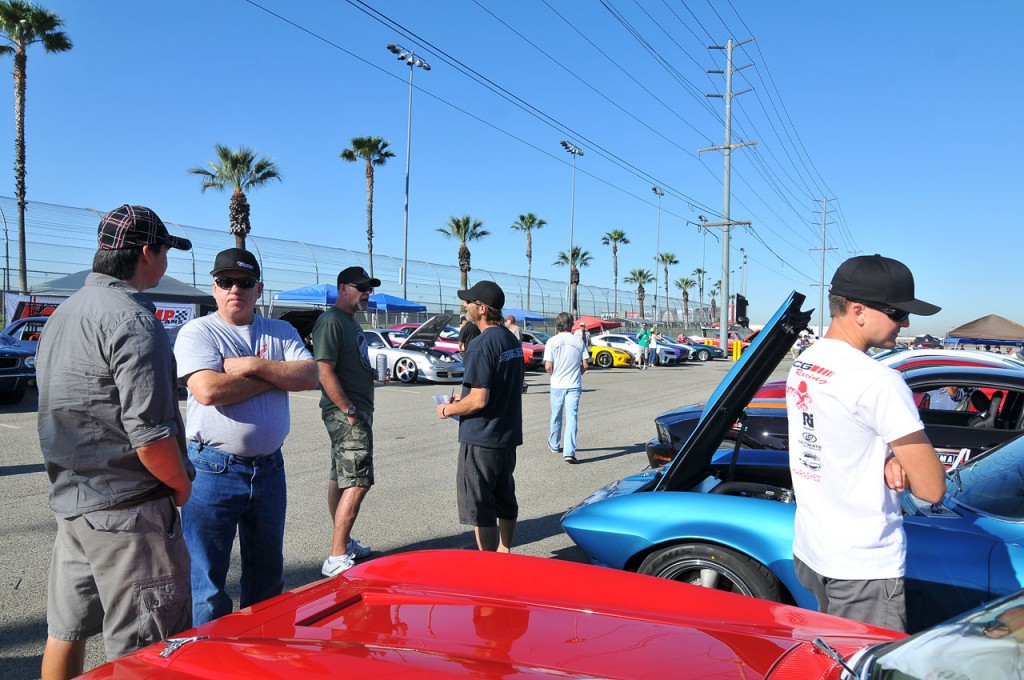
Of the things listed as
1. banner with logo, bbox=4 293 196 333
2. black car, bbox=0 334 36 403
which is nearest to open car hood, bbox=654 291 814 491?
black car, bbox=0 334 36 403

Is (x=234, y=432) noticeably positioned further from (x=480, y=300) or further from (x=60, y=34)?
(x=60, y=34)

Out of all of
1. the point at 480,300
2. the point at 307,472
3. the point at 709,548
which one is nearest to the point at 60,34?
the point at 307,472

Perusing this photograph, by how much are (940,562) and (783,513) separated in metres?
0.64

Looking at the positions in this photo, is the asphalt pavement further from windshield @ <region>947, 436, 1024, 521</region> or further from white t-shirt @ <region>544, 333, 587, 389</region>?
windshield @ <region>947, 436, 1024, 521</region>

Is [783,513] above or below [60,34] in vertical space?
below

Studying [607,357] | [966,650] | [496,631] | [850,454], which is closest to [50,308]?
[496,631]

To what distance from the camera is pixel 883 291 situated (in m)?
2.15

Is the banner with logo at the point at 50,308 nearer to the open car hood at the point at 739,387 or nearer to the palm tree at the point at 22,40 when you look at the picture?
the palm tree at the point at 22,40

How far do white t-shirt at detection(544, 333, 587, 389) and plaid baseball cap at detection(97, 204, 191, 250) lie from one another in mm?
6600

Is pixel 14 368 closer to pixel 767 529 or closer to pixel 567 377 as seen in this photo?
pixel 567 377

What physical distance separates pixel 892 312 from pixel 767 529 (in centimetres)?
135

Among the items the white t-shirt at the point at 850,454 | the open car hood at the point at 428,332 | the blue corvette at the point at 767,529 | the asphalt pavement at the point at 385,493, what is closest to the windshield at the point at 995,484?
the blue corvette at the point at 767,529

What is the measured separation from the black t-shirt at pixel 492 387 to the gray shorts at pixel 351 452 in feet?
2.12

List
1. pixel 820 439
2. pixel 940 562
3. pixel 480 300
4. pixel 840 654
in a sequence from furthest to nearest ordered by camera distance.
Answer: pixel 480 300 < pixel 940 562 < pixel 820 439 < pixel 840 654
